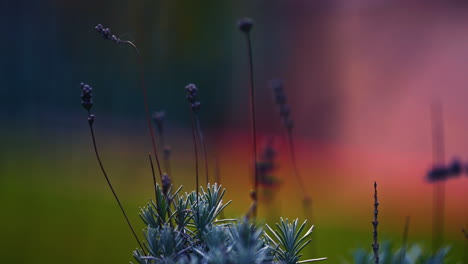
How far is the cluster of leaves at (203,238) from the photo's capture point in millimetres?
499

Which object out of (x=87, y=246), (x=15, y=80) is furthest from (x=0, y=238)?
(x=15, y=80)

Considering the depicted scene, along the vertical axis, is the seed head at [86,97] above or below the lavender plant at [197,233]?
above

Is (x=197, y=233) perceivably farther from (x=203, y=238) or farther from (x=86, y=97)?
(x=86, y=97)

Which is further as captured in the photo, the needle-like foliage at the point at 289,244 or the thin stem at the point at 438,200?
the thin stem at the point at 438,200

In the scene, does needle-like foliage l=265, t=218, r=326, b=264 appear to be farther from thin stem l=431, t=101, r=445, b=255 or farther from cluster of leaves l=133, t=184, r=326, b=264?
thin stem l=431, t=101, r=445, b=255

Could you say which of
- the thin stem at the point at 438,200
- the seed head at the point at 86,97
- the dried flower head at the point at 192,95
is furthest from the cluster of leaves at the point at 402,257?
the seed head at the point at 86,97

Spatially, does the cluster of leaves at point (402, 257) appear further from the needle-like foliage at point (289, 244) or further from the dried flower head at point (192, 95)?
the dried flower head at point (192, 95)

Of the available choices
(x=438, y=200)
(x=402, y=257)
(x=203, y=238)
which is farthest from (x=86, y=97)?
(x=438, y=200)

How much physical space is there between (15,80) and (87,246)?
2.40 m

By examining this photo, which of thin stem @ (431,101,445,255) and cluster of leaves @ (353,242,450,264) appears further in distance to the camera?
thin stem @ (431,101,445,255)

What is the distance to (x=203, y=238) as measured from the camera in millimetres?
589

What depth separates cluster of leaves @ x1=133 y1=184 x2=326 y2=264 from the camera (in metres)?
0.50

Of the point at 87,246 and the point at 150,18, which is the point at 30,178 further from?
the point at 150,18

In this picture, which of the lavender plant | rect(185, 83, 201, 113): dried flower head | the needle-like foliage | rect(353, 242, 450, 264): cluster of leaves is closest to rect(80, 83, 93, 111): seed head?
the lavender plant
